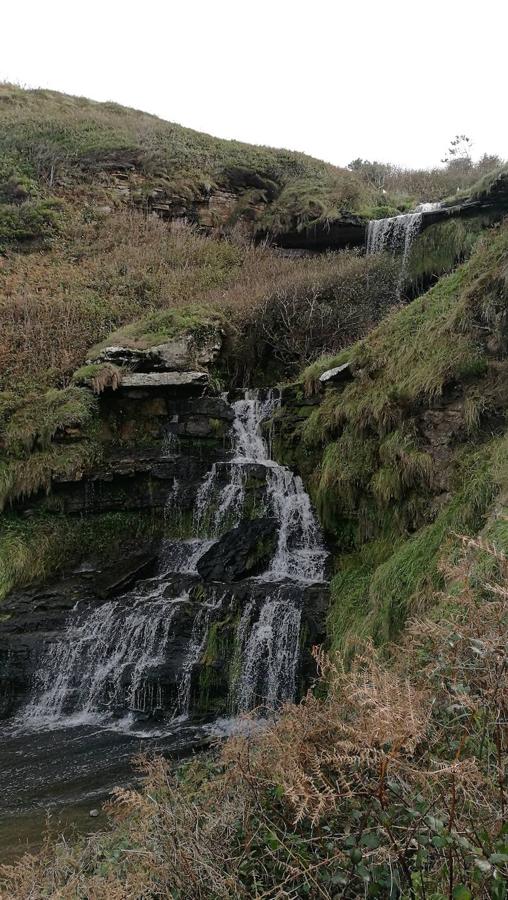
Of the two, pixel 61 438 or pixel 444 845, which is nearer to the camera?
pixel 444 845

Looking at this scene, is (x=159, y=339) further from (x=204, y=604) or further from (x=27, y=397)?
(x=204, y=604)

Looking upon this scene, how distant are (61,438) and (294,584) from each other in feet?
19.1

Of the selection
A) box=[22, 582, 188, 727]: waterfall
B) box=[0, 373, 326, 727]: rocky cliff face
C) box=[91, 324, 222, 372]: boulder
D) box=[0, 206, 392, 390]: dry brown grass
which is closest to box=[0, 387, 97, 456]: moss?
box=[0, 373, 326, 727]: rocky cliff face

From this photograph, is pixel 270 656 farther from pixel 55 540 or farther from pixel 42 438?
pixel 42 438

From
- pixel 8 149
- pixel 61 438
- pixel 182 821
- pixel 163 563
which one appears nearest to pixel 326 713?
pixel 182 821

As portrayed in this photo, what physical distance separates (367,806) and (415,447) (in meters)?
5.53

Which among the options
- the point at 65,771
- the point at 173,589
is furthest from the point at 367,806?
the point at 173,589

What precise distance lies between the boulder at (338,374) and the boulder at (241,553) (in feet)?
9.01

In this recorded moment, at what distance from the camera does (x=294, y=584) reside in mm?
8125

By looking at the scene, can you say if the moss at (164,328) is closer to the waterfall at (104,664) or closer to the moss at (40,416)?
the moss at (40,416)

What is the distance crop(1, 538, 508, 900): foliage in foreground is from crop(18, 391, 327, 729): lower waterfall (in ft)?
13.7

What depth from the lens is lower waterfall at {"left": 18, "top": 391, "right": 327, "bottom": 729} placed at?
716 cm

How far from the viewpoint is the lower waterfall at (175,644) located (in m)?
7.16

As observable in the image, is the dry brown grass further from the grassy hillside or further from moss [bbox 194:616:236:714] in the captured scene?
the grassy hillside
